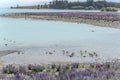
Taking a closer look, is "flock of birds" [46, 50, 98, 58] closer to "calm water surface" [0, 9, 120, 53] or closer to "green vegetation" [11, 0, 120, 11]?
"calm water surface" [0, 9, 120, 53]

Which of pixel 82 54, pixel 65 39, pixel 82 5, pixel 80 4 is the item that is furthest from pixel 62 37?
pixel 80 4

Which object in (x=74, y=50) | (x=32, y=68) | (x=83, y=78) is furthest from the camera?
(x=74, y=50)

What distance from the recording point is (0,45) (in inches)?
979

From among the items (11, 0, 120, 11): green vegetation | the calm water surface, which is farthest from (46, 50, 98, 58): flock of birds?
(11, 0, 120, 11): green vegetation

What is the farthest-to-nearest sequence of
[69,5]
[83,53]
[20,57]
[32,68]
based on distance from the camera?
[69,5], [83,53], [20,57], [32,68]

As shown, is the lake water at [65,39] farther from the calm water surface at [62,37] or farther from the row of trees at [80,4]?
the row of trees at [80,4]

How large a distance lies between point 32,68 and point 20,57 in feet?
22.9

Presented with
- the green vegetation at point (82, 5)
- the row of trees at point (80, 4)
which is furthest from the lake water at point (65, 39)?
the row of trees at point (80, 4)

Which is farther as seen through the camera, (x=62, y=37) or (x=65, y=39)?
(x=62, y=37)

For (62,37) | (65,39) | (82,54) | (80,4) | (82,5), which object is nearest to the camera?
(82,54)

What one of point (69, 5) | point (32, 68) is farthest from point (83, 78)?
point (69, 5)

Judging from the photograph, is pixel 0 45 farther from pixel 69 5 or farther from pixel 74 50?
pixel 69 5

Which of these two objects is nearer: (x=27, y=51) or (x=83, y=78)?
(x=83, y=78)

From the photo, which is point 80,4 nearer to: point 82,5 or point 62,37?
point 82,5
